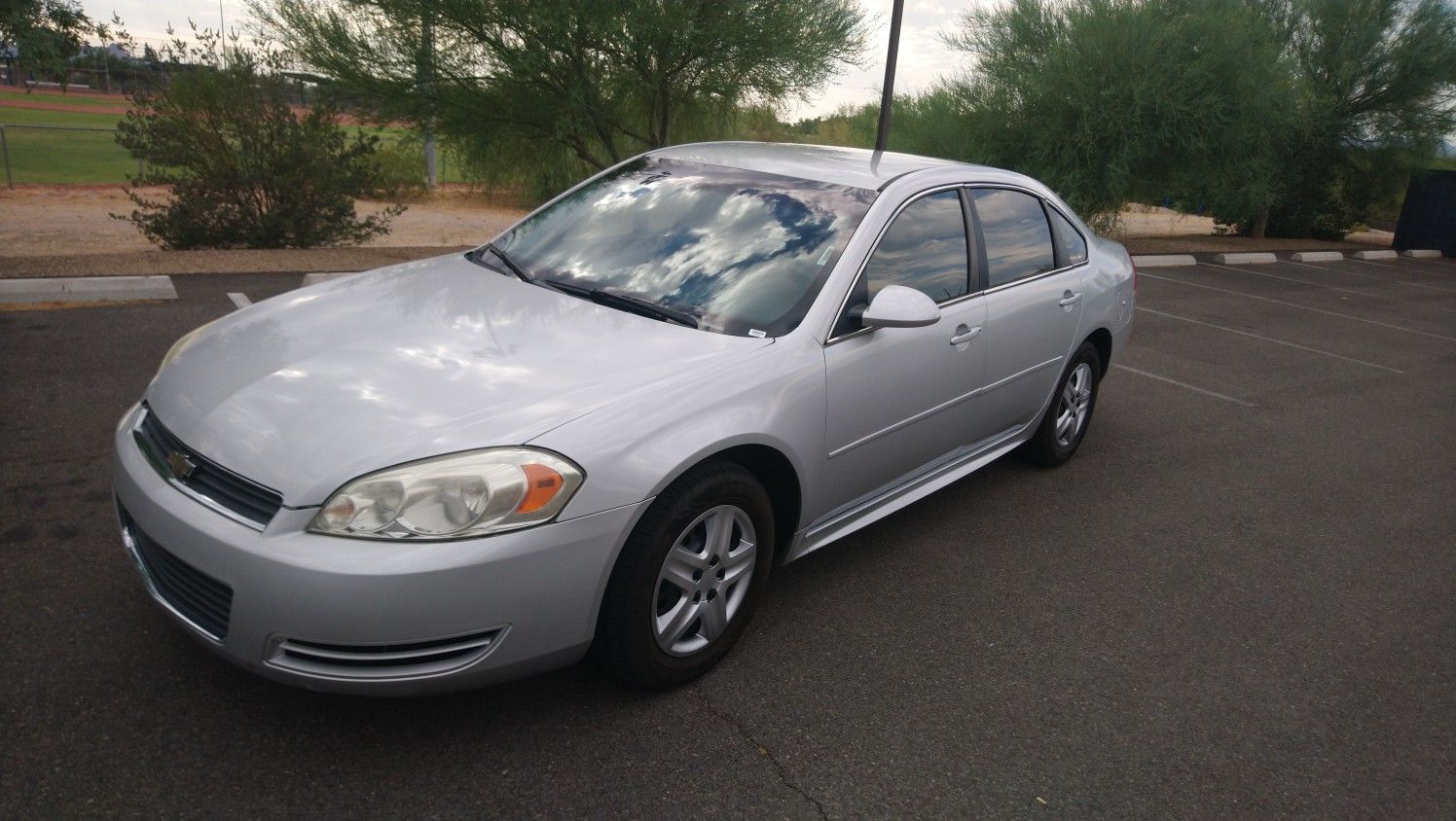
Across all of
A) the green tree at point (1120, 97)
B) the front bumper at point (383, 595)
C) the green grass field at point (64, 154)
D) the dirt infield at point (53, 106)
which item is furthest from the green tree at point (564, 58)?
the dirt infield at point (53, 106)

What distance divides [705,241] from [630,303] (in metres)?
0.43

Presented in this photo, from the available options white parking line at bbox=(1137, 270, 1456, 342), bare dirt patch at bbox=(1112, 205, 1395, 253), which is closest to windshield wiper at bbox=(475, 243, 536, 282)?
white parking line at bbox=(1137, 270, 1456, 342)

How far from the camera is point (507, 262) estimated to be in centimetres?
397

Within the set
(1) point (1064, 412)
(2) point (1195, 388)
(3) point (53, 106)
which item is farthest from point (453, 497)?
(3) point (53, 106)

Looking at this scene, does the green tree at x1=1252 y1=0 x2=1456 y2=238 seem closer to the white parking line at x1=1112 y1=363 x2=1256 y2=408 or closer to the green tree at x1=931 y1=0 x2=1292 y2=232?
the green tree at x1=931 y1=0 x2=1292 y2=232

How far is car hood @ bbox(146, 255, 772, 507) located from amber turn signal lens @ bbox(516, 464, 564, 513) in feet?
0.31

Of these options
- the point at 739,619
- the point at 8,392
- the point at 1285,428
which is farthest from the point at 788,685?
the point at 1285,428

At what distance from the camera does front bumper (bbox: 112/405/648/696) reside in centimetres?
239

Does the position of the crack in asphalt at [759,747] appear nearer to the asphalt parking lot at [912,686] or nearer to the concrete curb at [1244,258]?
the asphalt parking lot at [912,686]

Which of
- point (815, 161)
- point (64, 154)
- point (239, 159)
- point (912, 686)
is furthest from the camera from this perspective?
point (64, 154)

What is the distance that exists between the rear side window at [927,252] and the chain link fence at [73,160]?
42.1 feet

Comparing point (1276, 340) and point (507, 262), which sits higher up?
point (507, 262)

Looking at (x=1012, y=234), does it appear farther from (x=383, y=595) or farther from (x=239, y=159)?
(x=239, y=159)

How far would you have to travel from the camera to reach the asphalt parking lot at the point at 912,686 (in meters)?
2.62
